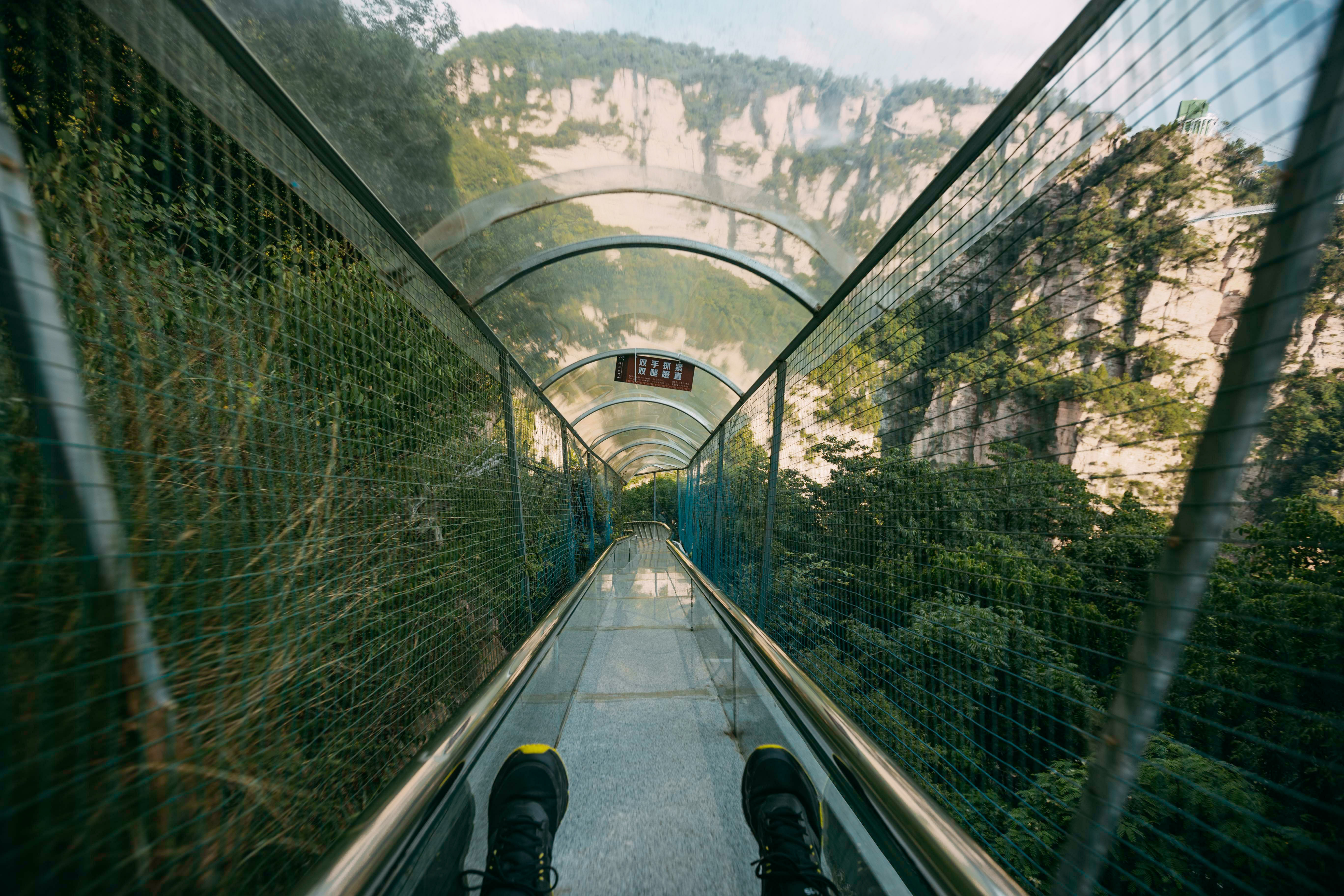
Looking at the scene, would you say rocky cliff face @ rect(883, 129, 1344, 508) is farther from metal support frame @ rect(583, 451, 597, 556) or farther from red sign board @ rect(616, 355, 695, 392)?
metal support frame @ rect(583, 451, 597, 556)

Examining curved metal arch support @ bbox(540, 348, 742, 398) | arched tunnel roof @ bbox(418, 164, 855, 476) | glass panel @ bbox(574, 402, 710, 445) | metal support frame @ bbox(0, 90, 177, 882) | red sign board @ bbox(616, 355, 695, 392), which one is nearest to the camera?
metal support frame @ bbox(0, 90, 177, 882)

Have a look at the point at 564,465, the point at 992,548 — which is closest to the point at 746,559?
the point at 564,465

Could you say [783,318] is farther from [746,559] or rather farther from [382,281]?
[382,281]

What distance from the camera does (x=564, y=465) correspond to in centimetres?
707

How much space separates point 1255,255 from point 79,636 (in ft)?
7.16

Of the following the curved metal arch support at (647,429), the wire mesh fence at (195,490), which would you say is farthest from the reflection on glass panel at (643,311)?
the curved metal arch support at (647,429)

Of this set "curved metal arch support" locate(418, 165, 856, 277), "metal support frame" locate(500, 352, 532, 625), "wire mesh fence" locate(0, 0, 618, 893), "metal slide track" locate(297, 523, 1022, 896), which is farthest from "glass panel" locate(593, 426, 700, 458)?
"wire mesh fence" locate(0, 0, 618, 893)

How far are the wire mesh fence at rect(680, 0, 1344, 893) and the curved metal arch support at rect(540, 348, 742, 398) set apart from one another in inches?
101

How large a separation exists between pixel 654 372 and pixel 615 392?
204cm

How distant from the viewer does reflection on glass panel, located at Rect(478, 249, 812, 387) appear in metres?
3.96

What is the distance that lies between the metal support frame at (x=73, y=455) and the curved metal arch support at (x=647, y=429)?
977 centimetres

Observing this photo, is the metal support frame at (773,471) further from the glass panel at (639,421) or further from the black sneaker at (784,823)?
the glass panel at (639,421)

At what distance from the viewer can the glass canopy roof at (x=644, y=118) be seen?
1.83 metres

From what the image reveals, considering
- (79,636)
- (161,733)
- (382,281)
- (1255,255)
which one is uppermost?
(382,281)
